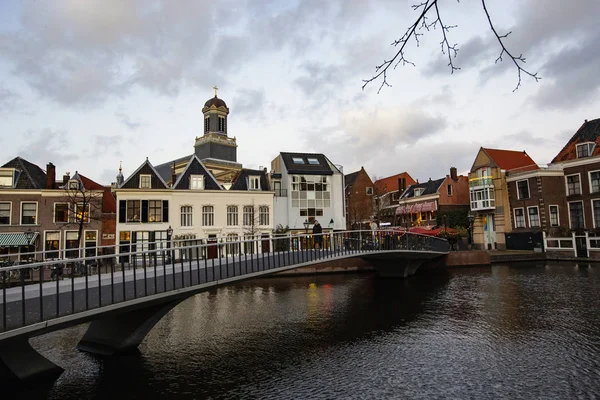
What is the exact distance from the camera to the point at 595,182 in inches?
1469

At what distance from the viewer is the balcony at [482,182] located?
4569cm

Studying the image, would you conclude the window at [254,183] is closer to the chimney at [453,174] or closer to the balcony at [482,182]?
the balcony at [482,182]

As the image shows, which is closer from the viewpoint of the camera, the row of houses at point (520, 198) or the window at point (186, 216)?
the window at point (186, 216)

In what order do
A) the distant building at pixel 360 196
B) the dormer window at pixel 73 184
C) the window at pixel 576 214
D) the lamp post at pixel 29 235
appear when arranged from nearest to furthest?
the lamp post at pixel 29 235 < the dormer window at pixel 73 184 < the window at pixel 576 214 < the distant building at pixel 360 196

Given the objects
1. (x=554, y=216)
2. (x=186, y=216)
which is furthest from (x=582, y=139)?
(x=186, y=216)

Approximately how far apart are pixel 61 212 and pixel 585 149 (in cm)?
4665

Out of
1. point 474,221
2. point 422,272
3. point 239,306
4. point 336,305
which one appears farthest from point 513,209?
point 239,306

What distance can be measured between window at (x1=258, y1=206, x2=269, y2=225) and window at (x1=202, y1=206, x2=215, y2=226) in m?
4.52

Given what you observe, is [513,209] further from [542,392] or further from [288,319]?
[542,392]

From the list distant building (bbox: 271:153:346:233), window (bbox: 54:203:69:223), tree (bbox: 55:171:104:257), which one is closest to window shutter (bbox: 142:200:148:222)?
tree (bbox: 55:171:104:257)

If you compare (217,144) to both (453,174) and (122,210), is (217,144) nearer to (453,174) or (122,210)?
(122,210)

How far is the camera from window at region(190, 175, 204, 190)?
37.8 metres

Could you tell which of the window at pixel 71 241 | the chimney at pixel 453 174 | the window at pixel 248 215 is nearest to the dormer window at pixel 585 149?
the chimney at pixel 453 174

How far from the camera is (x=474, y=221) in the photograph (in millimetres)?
47594
